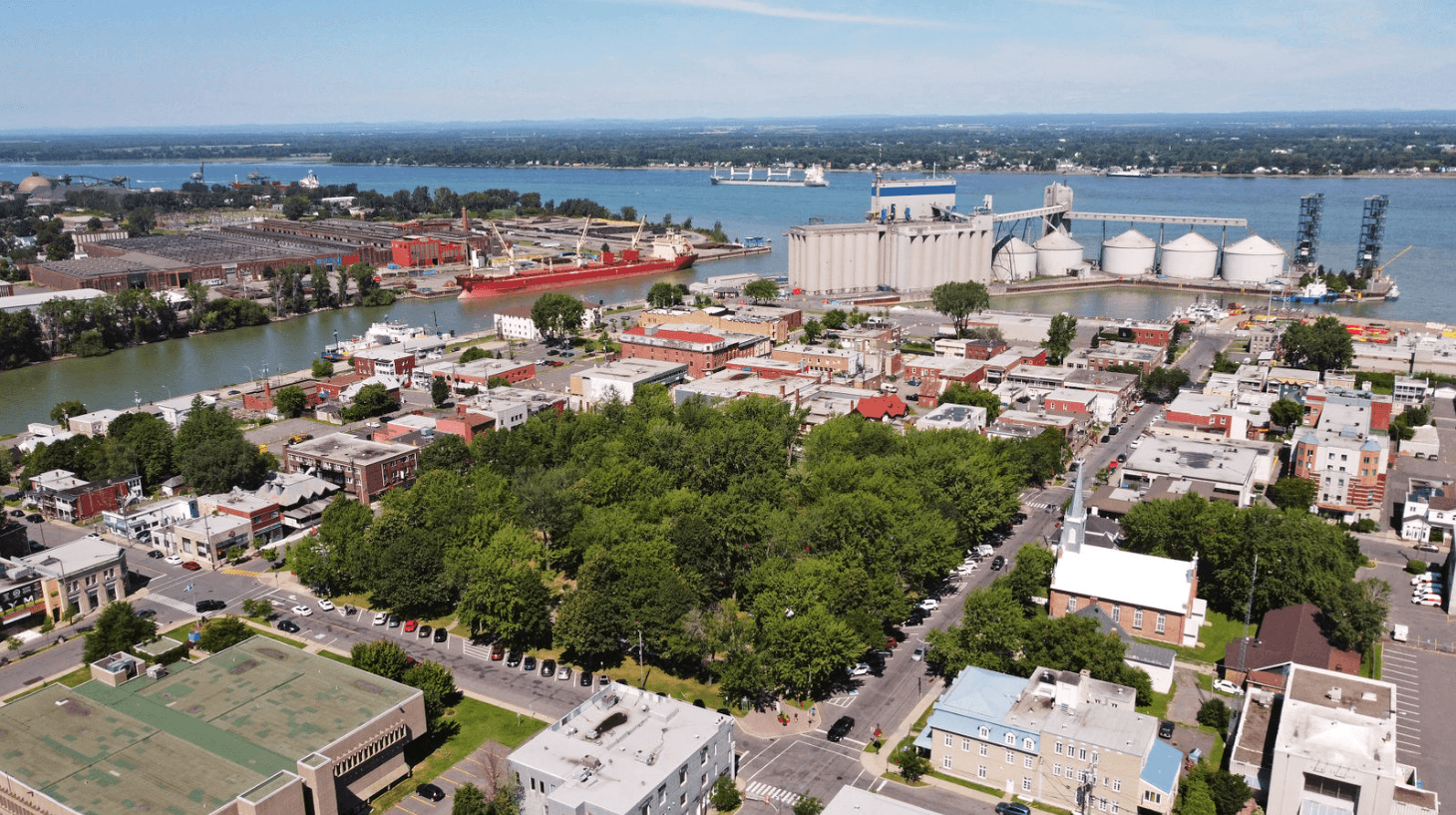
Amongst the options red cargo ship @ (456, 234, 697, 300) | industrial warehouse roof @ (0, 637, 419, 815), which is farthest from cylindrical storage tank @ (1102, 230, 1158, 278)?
industrial warehouse roof @ (0, 637, 419, 815)

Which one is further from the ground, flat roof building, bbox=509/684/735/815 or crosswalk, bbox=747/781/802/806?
flat roof building, bbox=509/684/735/815

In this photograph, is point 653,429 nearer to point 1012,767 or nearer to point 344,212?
point 1012,767

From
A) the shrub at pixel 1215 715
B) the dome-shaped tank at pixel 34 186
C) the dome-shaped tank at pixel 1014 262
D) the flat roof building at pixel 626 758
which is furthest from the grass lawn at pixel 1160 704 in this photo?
the dome-shaped tank at pixel 34 186

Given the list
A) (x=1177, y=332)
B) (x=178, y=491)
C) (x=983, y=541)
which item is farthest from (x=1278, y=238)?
(x=178, y=491)

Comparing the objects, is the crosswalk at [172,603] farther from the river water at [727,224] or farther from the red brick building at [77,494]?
the river water at [727,224]

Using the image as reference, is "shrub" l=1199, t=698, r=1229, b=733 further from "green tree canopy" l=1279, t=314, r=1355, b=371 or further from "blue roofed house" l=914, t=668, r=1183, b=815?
"green tree canopy" l=1279, t=314, r=1355, b=371

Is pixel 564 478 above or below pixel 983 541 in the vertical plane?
above
